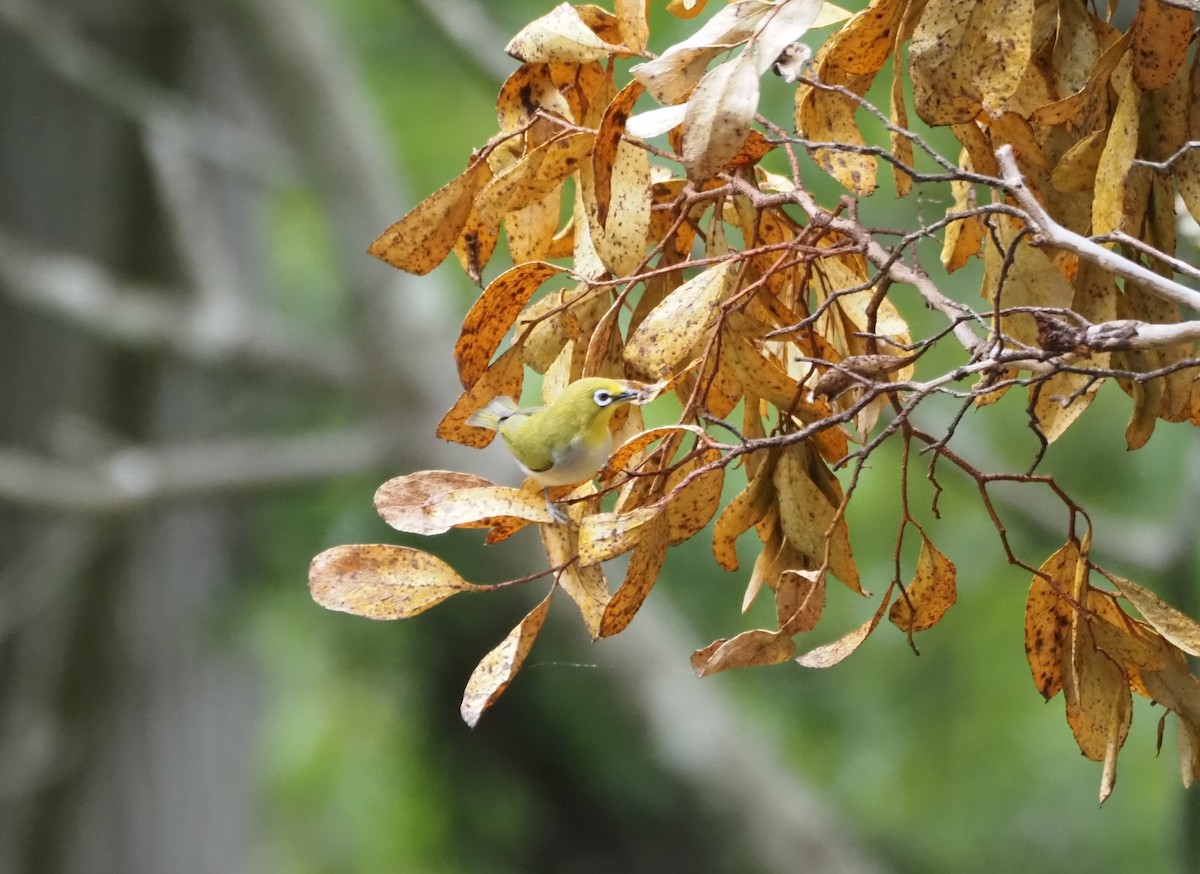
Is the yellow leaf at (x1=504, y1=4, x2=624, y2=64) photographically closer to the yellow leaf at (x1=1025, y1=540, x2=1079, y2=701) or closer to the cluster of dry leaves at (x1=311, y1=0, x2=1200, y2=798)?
the cluster of dry leaves at (x1=311, y1=0, x2=1200, y2=798)

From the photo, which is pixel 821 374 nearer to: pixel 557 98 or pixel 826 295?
pixel 826 295

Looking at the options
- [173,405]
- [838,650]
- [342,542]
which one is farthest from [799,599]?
[173,405]

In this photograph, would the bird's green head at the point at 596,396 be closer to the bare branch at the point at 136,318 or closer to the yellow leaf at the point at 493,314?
the yellow leaf at the point at 493,314

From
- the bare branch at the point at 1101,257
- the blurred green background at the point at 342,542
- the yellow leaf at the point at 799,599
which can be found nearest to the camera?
the bare branch at the point at 1101,257

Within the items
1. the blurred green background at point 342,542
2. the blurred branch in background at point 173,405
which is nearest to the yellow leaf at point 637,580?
the blurred green background at point 342,542

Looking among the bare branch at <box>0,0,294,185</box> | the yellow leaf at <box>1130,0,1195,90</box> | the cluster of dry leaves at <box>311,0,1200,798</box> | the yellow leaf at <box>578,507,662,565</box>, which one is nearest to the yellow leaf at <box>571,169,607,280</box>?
the cluster of dry leaves at <box>311,0,1200,798</box>

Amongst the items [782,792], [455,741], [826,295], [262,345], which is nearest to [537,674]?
[455,741]

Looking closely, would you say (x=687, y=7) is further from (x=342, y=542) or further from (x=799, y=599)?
(x=342, y=542)
